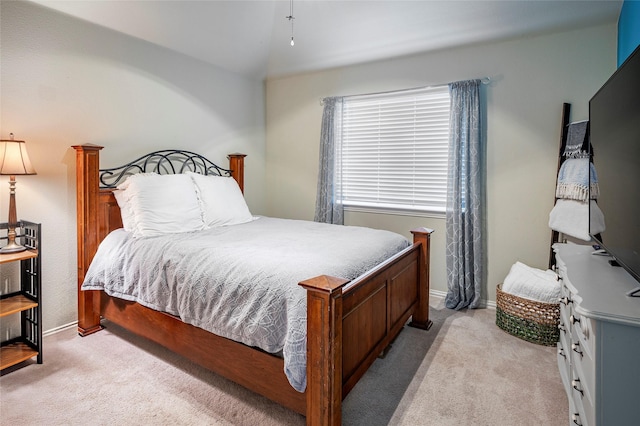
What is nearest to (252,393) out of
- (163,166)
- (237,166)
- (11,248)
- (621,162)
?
(11,248)

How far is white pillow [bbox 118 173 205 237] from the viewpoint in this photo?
106 inches

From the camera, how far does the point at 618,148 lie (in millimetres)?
1523

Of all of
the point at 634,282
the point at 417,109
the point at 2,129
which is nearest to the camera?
the point at 634,282

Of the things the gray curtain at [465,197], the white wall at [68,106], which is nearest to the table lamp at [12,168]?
the white wall at [68,106]

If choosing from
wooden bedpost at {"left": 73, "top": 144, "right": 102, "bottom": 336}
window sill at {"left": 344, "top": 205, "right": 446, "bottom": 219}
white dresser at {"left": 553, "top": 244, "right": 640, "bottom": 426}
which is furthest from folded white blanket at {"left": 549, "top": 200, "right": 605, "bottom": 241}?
wooden bedpost at {"left": 73, "top": 144, "right": 102, "bottom": 336}

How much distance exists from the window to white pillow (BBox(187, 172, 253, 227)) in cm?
127

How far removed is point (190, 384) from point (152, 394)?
0.21 meters

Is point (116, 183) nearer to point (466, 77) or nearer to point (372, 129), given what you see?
point (372, 129)

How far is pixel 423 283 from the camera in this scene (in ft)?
9.46

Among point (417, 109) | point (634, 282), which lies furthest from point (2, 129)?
point (634, 282)

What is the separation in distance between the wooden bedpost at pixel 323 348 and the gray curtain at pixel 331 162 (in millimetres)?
2531

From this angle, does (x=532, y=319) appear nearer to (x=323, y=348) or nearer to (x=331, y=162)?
(x=323, y=348)

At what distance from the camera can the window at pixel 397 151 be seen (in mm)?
3576

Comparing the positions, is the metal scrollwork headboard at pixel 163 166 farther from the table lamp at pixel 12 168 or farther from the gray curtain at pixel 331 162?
the gray curtain at pixel 331 162
